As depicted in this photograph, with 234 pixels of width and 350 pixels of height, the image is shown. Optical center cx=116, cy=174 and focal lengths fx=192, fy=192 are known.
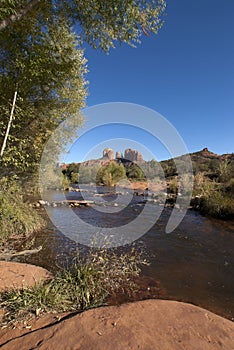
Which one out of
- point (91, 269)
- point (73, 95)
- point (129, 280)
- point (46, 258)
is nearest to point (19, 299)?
point (91, 269)

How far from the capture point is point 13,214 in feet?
23.6

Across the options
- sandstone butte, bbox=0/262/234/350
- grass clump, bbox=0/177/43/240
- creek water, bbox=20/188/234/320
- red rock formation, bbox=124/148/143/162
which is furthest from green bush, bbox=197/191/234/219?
red rock formation, bbox=124/148/143/162

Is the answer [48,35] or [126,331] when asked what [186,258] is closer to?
[126,331]

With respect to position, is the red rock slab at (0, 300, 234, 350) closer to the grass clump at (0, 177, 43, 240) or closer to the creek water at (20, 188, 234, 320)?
the creek water at (20, 188, 234, 320)

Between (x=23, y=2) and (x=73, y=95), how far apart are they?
4129 millimetres

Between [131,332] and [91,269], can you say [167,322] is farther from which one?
[91,269]

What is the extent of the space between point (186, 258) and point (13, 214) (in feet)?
21.3

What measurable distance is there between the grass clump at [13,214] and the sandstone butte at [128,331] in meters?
4.78

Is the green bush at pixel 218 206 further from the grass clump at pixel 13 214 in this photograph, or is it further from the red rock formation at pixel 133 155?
the red rock formation at pixel 133 155

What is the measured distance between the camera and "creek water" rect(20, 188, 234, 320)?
4.53m

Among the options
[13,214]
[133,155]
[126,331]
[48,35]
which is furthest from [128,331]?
[133,155]

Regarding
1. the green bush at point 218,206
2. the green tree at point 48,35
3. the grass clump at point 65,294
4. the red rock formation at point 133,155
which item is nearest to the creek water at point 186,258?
the grass clump at point 65,294

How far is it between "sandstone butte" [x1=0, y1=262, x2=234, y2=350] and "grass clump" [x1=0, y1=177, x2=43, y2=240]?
4.78 meters

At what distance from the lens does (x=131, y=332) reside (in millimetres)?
2576
